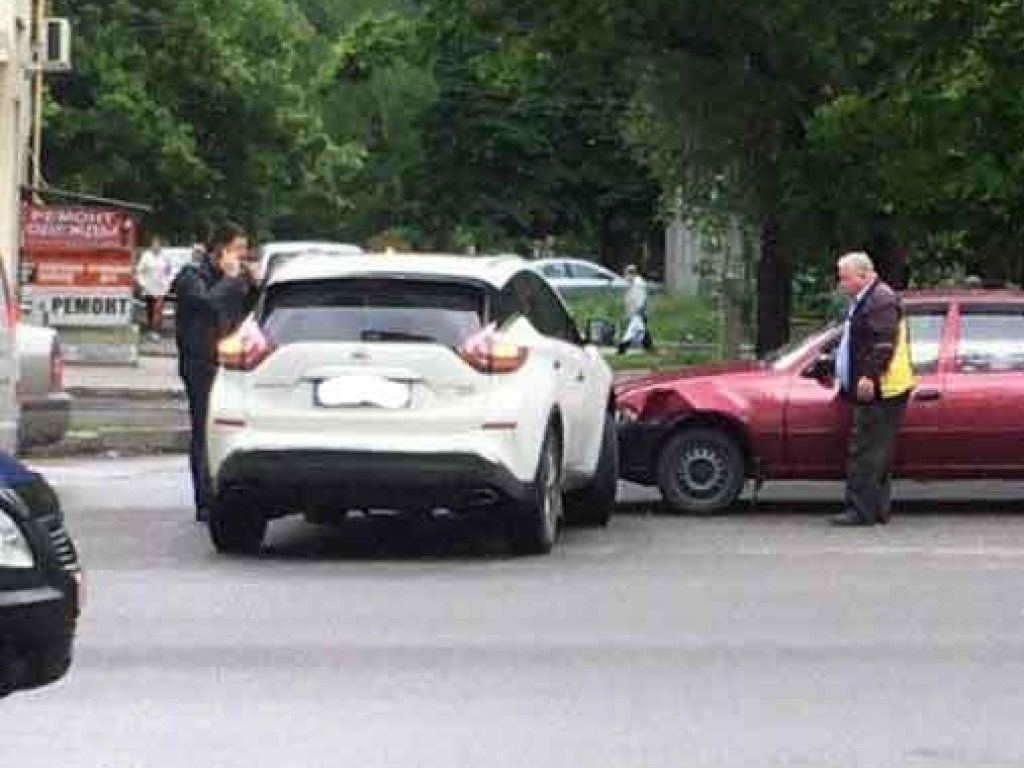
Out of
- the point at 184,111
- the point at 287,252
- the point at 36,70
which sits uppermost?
the point at 184,111

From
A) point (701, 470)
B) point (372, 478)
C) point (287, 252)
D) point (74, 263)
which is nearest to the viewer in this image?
point (372, 478)

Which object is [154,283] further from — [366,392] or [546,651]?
[546,651]

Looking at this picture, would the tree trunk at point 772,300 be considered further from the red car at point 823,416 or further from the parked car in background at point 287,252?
the red car at point 823,416

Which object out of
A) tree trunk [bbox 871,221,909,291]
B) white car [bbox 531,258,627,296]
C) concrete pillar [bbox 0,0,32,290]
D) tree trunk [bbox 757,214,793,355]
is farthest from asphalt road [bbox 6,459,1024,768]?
white car [bbox 531,258,627,296]

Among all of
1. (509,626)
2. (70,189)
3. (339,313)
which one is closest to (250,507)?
(339,313)

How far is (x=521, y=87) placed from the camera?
93.6 feet

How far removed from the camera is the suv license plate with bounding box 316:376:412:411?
13227 mm

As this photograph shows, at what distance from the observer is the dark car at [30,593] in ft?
23.4

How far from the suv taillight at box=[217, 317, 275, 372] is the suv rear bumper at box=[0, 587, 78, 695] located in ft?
20.0

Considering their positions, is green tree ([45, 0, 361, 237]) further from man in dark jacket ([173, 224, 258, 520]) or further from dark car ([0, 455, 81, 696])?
dark car ([0, 455, 81, 696])

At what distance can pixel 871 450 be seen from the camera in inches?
602

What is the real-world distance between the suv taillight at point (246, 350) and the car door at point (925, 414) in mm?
4368

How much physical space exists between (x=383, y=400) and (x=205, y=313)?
2.45m

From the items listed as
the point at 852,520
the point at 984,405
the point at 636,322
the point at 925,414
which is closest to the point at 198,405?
the point at 852,520
